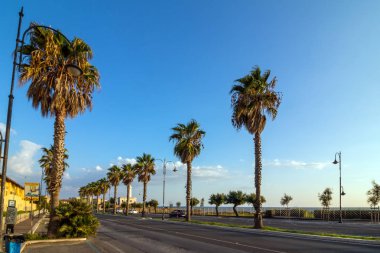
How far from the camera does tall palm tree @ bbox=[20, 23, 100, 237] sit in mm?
22031

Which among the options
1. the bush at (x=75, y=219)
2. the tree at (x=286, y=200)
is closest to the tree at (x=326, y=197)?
the tree at (x=286, y=200)

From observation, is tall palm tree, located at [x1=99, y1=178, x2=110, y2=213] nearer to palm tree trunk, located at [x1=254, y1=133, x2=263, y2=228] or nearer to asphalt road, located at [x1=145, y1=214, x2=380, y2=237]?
asphalt road, located at [x1=145, y1=214, x2=380, y2=237]

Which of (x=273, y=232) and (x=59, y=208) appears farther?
(x=273, y=232)

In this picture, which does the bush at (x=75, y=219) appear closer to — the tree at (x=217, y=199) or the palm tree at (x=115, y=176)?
the tree at (x=217, y=199)

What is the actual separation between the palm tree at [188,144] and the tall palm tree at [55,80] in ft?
83.3

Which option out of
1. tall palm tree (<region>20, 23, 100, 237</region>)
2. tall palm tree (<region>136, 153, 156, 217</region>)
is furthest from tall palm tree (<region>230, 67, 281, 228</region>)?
tall palm tree (<region>136, 153, 156, 217</region>)

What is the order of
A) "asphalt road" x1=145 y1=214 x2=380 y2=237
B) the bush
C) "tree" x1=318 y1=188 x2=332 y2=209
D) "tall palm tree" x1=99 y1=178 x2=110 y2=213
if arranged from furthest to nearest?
"tall palm tree" x1=99 y1=178 x2=110 y2=213, "tree" x1=318 y1=188 x2=332 y2=209, "asphalt road" x1=145 y1=214 x2=380 y2=237, the bush

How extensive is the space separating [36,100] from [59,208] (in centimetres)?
664

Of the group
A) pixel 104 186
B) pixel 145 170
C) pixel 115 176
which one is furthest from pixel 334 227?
pixel 104 186

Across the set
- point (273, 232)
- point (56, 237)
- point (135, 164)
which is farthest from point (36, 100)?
point (135, 164)

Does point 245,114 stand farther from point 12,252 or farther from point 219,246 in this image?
point 12,252

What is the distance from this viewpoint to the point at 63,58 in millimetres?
23156

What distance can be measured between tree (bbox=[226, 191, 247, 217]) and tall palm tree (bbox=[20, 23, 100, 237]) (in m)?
63.5

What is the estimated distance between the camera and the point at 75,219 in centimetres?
2119
